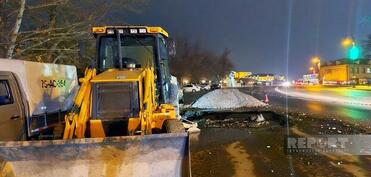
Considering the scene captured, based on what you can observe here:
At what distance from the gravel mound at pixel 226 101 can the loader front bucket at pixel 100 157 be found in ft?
69.5

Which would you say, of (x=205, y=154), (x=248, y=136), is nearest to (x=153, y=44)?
(x=205, y=154)

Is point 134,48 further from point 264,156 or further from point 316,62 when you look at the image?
point 316,62

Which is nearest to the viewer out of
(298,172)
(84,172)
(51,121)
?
(84,172)

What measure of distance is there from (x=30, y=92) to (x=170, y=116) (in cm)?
347

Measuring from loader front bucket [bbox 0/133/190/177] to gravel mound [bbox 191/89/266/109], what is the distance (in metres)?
21.2

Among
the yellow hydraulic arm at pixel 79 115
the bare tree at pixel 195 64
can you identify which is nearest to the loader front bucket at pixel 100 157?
the yellow hydraulic arm at pixel 79 115

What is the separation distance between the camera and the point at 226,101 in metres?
29.3

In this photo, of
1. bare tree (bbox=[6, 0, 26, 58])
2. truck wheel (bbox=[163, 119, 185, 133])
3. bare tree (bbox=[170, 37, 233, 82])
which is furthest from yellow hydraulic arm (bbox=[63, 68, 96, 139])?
bare tree (bbox=[170, 37, 233, 82])

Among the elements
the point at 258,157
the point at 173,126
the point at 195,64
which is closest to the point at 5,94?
the point at 173,126

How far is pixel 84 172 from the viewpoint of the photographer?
5.97 metres

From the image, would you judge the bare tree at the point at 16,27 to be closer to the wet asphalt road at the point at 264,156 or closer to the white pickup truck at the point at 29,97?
the white pickup truck at the point at 29,97

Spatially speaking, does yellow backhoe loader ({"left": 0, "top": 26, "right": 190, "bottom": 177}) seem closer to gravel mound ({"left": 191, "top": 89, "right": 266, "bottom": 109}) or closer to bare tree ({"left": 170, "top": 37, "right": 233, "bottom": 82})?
gravel mound ({"left": 191, "top": 89, "right": 266, "bottom": 109})

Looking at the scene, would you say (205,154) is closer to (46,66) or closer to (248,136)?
(248,136)

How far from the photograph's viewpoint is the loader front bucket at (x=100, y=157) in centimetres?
584
